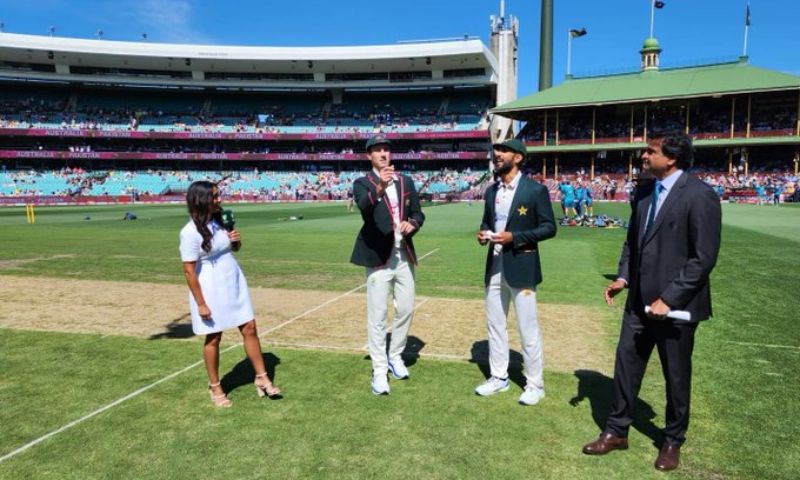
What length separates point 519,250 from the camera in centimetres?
459

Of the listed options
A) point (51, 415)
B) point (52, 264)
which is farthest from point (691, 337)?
point (52, 264)

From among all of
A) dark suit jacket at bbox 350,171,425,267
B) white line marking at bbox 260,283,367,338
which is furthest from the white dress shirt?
white line marking at bbox 260,283,367,338

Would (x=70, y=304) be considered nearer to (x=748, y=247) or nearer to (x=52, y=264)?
(x=52, y=264)

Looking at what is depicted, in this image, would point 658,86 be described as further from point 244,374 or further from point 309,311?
point 244,374

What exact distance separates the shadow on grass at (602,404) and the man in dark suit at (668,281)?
39 cm

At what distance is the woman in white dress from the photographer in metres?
4.50

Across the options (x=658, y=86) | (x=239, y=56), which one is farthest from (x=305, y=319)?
(x=239, y=56)

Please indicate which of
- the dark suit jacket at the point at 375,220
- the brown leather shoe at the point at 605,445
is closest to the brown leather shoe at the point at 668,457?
the brown leather shoe at the point at 605,445

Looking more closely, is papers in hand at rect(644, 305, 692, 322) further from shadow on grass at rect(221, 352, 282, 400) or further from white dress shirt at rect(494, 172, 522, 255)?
shadow on grass at rect(221, 352, 282, 400)

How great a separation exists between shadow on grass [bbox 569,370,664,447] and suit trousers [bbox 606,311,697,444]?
0.36m

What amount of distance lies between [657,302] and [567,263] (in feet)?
30.7

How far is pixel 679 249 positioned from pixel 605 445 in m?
1.47

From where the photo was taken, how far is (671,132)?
11.8ft

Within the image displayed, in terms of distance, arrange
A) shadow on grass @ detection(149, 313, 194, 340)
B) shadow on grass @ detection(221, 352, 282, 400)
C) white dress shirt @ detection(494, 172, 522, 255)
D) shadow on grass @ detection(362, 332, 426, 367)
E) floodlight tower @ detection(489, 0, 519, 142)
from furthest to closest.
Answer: floodlight tower @ detection(489, 0, 519, 142)
shadow on grass @ detection(149, 313, 194, 340)
shadow on grass @ detection(362, 332, 426, 367)
shadow on grass @ detection(221, 352, 282, 400)
white dress shirt @ detection(494, 172, 522, 255)
